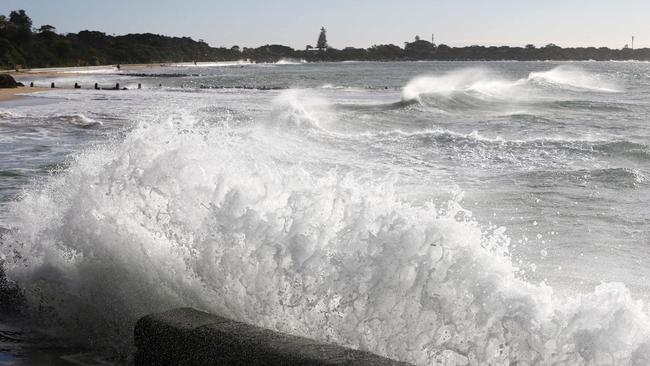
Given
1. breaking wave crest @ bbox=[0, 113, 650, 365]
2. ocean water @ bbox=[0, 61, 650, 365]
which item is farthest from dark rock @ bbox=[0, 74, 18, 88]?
breaking wave crest @ bbox=[0, 113, 650, 365]

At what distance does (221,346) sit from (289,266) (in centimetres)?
113

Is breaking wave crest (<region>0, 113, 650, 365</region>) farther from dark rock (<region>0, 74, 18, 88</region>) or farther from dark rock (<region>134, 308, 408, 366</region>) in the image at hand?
dark rock (<region>0, 74, 18, 88</region>)

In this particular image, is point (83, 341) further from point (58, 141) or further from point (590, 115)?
point (590, 115)

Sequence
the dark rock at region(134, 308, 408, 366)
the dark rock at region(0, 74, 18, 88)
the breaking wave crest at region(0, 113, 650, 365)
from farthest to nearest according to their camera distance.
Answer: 1. the dark rock at region(0, 74, 18, 88)
2. the breaking wave crest at region(0, 113, 650, 365)
3. the dark rock at region(134, 308, 408, 366)

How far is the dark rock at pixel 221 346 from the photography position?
3176 millimetres

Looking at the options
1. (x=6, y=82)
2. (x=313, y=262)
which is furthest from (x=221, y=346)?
(x=6, y=82)

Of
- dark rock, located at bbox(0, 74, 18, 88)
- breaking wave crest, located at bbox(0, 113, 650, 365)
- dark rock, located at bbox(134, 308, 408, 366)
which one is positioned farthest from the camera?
dark rock, located at bbox(0, 74, 18, 88)

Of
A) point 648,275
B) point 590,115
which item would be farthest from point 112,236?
point 590,115

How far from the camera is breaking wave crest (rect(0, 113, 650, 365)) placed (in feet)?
12.4

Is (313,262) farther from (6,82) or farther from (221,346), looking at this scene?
(6,82)

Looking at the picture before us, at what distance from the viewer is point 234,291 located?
4.58 m

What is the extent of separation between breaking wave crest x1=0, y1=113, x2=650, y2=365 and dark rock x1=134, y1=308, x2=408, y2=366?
2.62ft

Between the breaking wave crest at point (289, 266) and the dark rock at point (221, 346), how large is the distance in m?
0.80

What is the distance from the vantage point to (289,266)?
14.7 ft
